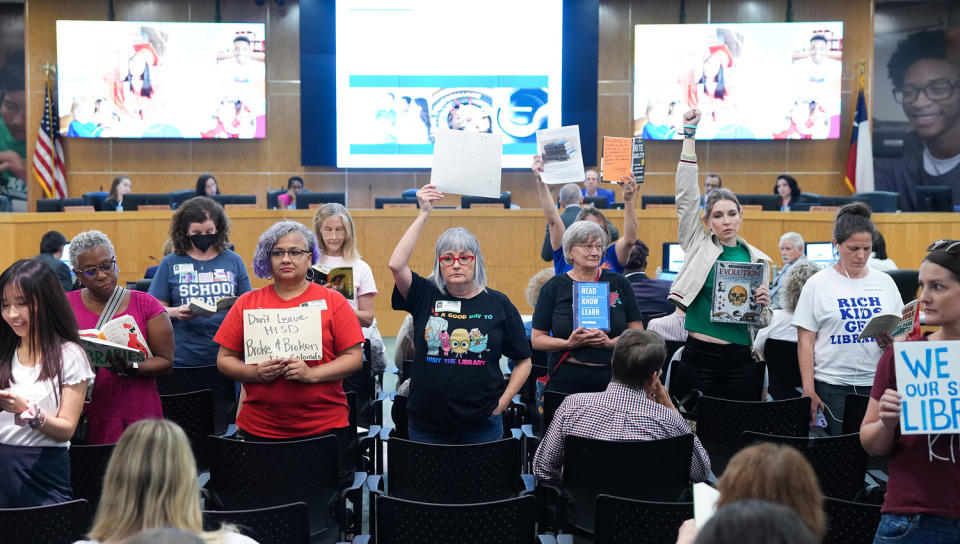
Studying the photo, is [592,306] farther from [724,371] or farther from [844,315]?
[844,315]

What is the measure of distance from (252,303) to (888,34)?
13129 millimetres

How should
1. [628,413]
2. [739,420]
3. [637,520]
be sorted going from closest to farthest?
[637,520], [628,413], [739,420]

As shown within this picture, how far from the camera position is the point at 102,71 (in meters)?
12.1

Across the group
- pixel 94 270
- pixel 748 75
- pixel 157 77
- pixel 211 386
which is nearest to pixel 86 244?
pixel 94 270

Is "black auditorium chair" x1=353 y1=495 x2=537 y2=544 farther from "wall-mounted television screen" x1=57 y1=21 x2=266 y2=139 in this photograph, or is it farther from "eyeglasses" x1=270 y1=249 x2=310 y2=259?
"wall-mounted television screen" x1=57 y1=21 x2=266 y2=139

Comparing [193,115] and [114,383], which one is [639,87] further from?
[114,383]

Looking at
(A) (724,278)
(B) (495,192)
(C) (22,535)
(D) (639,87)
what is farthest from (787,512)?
(D) (639,87)

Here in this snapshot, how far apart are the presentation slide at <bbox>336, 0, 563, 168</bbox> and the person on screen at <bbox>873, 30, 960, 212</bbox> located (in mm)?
5608

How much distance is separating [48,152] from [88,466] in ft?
34.8

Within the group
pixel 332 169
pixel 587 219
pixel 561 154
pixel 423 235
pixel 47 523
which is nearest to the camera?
pixel 47 523

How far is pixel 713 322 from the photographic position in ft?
13.0

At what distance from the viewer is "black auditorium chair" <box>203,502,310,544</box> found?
2.35m

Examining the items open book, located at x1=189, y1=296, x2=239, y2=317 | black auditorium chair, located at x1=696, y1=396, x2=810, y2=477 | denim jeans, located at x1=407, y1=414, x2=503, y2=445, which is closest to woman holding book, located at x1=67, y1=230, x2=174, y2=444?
open book, located at x1=189, y1=296, x2=239, y2=317

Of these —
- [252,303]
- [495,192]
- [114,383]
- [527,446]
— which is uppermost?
[495,192]
